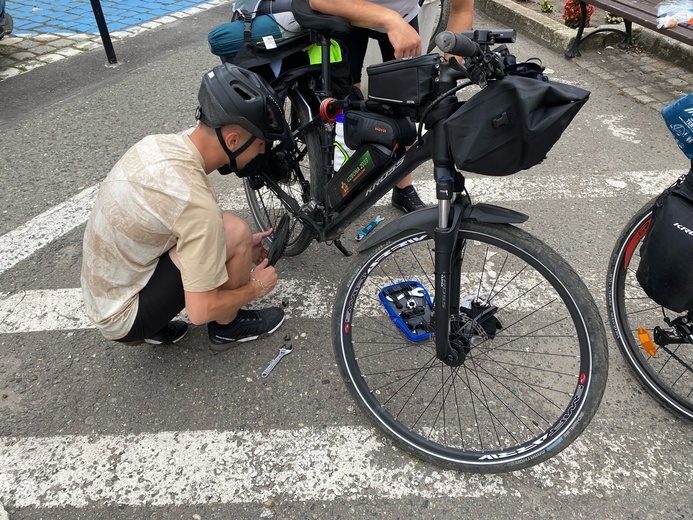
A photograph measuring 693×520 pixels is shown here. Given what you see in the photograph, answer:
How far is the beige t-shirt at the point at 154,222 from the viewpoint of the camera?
197cm

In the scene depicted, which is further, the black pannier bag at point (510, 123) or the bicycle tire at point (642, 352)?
the bicycle tire at point (642, 352)

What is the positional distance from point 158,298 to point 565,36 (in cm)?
614

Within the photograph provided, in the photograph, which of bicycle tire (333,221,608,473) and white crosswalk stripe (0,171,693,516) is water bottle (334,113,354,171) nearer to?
bicycle tire (333,221,608,473)

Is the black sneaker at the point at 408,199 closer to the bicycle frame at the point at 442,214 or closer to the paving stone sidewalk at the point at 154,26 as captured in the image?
the bicycle frame at the point at 442,214

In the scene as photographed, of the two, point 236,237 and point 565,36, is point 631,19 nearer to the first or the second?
point 565,36

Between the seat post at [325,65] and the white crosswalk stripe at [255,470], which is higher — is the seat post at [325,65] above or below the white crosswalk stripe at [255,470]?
above

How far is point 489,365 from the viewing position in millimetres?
2547

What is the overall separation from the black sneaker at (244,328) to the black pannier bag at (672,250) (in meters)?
1.80

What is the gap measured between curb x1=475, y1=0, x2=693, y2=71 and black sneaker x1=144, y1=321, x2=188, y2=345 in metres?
5.82

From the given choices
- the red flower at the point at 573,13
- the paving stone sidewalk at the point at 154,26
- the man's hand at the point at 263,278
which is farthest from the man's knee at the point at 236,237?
the red flower at the point at 573,13

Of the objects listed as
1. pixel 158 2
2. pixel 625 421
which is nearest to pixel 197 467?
pixel 625 421

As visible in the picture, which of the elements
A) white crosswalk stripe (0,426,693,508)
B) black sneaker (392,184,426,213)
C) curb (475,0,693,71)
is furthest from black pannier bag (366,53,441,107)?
curb (475,0,693,71)

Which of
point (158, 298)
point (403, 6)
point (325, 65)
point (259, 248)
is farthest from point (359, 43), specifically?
point (158, 298)

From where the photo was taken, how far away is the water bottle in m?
2.45
